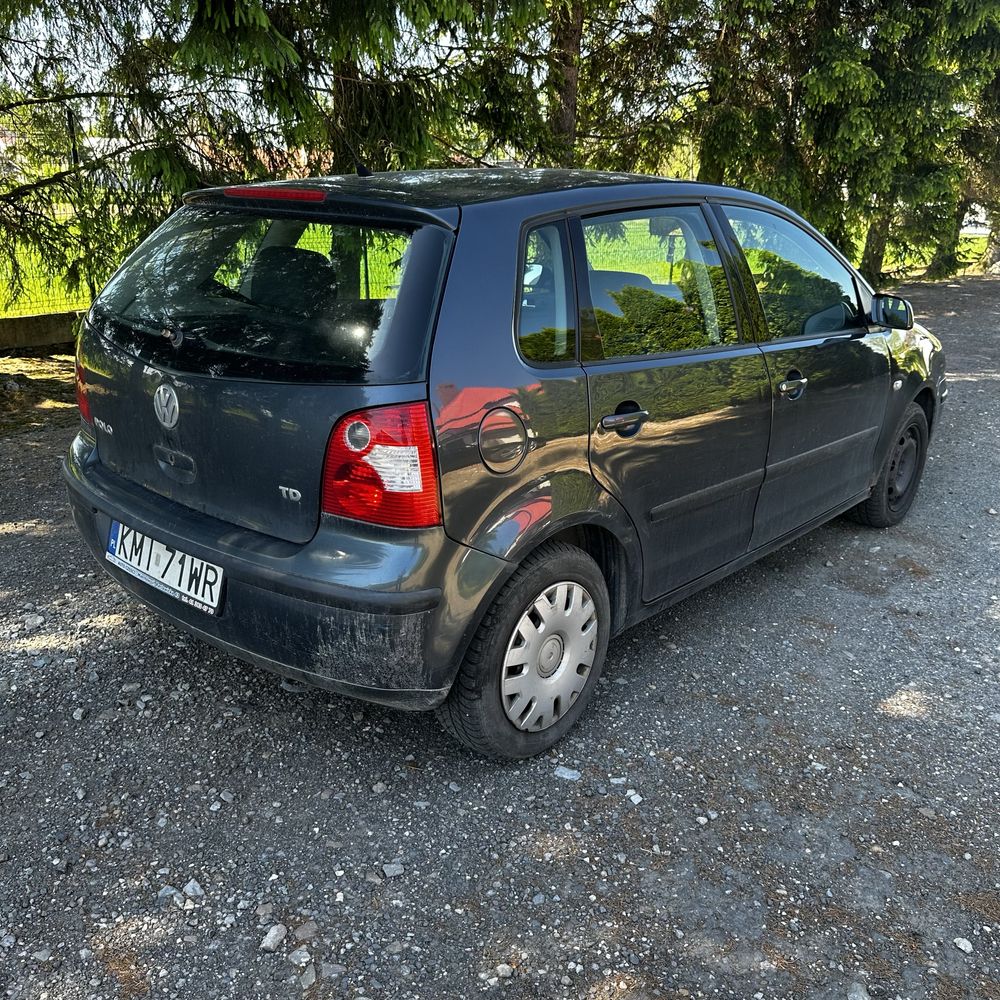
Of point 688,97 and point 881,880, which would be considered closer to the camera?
point 881,880

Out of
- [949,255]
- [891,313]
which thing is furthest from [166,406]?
[949,255]

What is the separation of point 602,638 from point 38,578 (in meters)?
2.64

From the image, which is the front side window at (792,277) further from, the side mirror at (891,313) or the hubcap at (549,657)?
the hubcap at (549,657)

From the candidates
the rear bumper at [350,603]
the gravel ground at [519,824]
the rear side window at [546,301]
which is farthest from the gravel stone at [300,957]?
the rear side window at [546,301]

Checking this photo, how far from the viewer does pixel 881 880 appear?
2.54m

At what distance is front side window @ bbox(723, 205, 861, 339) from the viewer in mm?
3637

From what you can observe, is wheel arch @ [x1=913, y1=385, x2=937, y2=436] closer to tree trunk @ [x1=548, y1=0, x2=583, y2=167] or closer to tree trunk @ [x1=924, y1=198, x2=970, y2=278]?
tree trunk @ [x1=548, y1=0, x2=583, y2=167]

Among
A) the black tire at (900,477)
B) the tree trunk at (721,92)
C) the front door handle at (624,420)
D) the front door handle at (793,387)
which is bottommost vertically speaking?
the black tire at (900,477)

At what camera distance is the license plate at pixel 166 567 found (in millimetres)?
2682

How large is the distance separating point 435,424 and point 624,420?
0.77m

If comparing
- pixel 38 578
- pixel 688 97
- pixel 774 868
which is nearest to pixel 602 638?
pixel 774 868

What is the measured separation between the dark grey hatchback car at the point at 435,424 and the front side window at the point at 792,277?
80 mm

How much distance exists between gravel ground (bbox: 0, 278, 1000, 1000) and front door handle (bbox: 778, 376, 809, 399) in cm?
101

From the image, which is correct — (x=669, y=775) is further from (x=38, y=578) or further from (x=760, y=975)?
(x=38, y=578)
